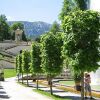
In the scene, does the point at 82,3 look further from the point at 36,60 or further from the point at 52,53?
the point at 52,53

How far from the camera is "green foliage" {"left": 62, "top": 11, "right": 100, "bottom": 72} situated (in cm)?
2555

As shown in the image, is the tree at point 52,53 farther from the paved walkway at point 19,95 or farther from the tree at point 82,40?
the tree at point 82,40

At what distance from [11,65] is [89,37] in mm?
96128

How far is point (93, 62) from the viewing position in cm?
2594

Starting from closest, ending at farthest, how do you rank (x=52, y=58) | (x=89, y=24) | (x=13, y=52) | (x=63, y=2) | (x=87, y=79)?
(x=89, y=24) < (x=87, y=79) < (x=52, y=58) < (x=63, y=2) < (x=13, y=52)

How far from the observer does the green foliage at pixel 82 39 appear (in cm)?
2555

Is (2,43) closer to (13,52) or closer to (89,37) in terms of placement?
(13,52)

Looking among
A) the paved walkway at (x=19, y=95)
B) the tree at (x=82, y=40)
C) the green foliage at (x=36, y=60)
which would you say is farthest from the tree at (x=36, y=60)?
the tree at (x=82, y=40)

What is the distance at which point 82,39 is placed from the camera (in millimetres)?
25656

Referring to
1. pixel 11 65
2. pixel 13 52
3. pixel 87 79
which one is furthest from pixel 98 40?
pixel 13 52

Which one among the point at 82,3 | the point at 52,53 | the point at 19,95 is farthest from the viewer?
the point at 82,3

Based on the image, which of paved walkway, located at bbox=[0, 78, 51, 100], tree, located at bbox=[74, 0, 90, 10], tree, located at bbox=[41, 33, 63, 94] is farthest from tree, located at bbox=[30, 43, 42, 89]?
tree, located at bbox=[41, 33, 63, 94]

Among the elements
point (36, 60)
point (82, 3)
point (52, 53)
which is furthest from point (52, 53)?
point (82, 3)

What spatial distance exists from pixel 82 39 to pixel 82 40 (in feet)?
0.18
